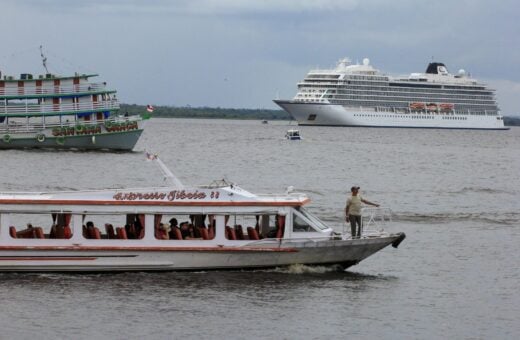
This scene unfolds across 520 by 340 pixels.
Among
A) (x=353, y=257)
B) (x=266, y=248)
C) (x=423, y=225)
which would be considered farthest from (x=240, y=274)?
(x=423, y=225)

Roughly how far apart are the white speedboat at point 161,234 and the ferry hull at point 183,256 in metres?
0.02

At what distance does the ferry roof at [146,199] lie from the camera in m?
26.9

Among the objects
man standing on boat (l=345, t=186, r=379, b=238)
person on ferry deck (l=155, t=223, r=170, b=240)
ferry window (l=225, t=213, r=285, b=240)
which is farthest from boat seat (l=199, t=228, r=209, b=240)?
man standing on boat (l=345, t=186, r=379, b=238)

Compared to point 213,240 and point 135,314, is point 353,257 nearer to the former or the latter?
point 213,240

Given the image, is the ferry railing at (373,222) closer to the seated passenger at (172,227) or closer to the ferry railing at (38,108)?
the seated passenger at (172,227)

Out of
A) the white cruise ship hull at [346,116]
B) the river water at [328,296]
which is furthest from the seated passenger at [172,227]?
the white cruise ship hull at [346,116]

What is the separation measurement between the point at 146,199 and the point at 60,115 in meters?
60.7

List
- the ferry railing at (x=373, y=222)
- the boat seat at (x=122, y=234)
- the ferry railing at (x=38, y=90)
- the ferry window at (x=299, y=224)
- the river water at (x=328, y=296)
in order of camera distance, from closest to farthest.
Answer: the river water at (x=328, y=296) → the boat seat at (x=122, y=234) → the ferry window at (x=299, y=224) → the ferry railing at (x=373, y=222) → the ferry railing at (x=38, y=90)

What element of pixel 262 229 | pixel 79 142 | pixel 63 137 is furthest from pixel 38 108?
pixel 262 229

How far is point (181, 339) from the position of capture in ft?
72.9

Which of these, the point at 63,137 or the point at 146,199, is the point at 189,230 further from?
the point at 63,137

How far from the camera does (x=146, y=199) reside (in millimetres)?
27094

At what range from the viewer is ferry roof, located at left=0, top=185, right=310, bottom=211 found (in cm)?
2686

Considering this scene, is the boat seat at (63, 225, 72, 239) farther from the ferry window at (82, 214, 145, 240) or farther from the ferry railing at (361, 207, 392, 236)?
the ferry railing at (361, 207, 392, 236)
